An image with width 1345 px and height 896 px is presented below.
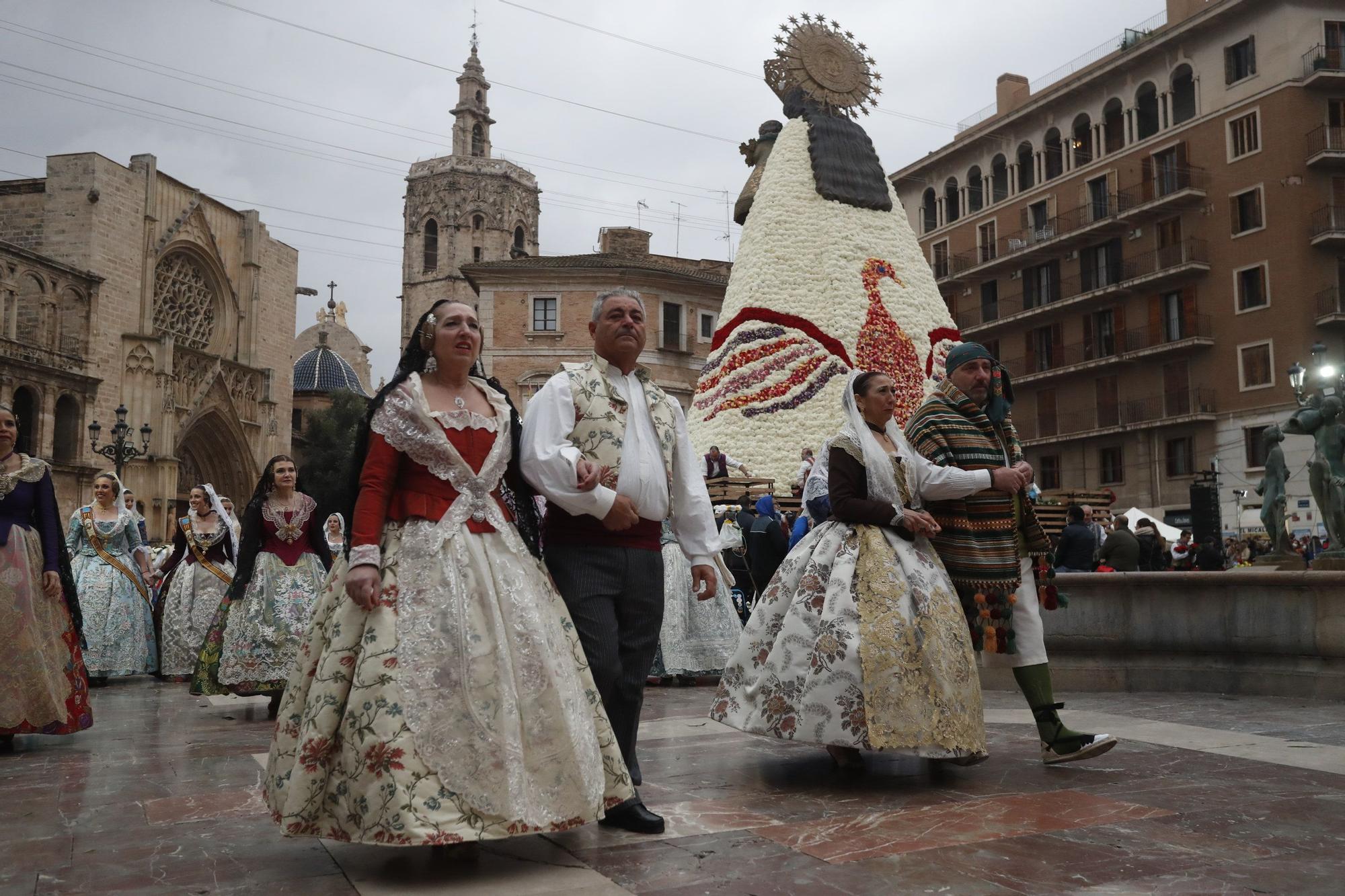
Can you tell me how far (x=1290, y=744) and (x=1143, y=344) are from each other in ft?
101

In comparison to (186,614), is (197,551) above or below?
above

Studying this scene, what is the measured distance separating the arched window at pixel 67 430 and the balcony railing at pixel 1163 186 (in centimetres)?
3161

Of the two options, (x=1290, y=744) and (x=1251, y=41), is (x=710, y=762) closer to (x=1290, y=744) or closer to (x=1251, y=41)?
(x=1290, y=744)

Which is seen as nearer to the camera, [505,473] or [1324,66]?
[505,473]

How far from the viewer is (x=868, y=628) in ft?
14.4

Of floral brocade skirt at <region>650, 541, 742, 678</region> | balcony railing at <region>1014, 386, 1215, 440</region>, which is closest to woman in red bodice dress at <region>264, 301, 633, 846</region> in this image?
floral brocade skirt at <region>650, 541, 742, 678</region>

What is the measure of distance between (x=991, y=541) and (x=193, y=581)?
8068 millimetres

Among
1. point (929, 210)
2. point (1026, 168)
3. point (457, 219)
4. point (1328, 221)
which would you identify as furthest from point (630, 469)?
point (457, 219)

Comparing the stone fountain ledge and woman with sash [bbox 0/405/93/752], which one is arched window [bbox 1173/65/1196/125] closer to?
the stone fountain ledge

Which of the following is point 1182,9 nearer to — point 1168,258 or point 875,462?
point 1168,258

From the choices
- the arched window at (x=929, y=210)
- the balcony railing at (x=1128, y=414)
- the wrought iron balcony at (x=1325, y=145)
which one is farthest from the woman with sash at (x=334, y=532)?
the arched window at (x=929, y=210)

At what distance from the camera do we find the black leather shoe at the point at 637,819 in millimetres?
3602

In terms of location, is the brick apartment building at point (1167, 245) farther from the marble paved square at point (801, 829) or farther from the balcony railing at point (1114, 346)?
the marble paved square at point (801, 829)

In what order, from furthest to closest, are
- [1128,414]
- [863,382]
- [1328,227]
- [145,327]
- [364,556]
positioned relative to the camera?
[145,327] → [1128,414] → [1328,227] → [863,382] → [364,556]
